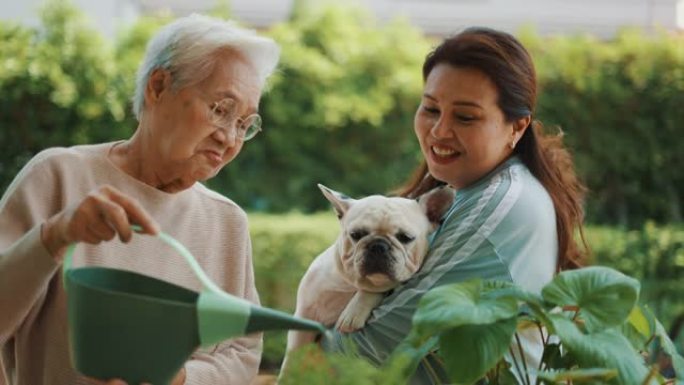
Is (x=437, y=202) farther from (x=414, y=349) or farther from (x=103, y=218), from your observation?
(x=103, y=218)

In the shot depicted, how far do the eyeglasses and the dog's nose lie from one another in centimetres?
38

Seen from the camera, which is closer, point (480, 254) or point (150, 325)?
point (150, 325)

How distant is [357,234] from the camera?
8.04 ft

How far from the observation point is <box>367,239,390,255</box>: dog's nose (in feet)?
7.68

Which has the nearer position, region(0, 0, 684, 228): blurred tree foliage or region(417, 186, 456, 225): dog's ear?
region(417, 186, 456, 225): dog's ear

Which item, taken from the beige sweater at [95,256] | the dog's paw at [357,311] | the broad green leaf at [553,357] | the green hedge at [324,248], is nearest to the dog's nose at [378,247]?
the dog's paw at [357,311]

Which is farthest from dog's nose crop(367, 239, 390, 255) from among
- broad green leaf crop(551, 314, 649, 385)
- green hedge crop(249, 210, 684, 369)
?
green hedge crop(249, 210, 684, 369)

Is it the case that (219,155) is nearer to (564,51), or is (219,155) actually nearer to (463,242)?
(463,242)

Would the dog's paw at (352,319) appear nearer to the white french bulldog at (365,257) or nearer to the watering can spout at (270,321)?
the white french bulldog at (365,257)

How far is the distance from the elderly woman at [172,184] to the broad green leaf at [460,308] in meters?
0.64

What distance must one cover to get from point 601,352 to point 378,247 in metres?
0.73

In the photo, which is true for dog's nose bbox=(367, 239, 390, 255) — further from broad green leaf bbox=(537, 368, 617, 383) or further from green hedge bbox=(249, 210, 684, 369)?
green hedge bbox=(249, 210, 684, 369)

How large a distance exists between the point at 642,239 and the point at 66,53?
4.08 metres

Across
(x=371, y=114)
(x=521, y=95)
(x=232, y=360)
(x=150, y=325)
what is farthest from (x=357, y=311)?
(x=371, y=114)
